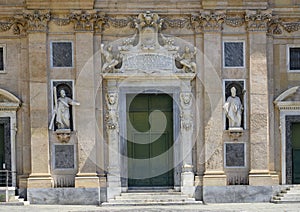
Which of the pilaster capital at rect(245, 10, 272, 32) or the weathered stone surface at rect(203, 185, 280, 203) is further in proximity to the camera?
the pilaster capital at rect(245, 10, 272, 32)

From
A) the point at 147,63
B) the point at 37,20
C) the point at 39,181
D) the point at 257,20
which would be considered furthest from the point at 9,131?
the point at 257,20

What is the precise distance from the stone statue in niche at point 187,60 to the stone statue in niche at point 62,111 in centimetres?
384

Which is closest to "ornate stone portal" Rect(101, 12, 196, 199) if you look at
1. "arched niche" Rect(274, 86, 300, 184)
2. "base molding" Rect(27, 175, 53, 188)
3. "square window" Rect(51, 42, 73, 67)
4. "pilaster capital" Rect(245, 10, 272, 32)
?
"square window" Rect(51, 42, 73, 67)

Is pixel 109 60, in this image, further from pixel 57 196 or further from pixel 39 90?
pixel 57 196

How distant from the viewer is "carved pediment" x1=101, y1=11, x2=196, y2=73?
81.9ft

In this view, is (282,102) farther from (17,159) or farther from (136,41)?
(17,159)

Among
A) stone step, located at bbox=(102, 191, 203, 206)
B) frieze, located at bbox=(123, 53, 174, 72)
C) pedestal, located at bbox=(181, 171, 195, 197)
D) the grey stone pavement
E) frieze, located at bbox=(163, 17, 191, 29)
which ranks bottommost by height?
the grey stone pavement

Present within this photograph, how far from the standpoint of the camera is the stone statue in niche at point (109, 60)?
2483 cm

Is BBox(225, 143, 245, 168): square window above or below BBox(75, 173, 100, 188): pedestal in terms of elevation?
above

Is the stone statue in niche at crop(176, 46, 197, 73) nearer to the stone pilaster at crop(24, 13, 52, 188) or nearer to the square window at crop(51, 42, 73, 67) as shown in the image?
the square window at crop(51, 42, 73, 67)

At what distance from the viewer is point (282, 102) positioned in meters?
25.1

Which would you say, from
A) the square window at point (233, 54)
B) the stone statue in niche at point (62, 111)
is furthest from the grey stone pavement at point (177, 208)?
the square window at point (233, 54)

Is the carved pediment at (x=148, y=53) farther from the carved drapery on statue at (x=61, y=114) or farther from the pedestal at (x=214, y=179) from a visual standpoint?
the pedestal at (x=214, y=179)

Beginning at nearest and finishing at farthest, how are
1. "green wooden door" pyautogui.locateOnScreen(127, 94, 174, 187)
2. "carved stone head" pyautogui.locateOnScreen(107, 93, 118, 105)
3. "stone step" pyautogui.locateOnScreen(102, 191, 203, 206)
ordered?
"stone step" pyautogui.locateOnScreen(102, 191, 203, 206), "carved stone head" pyautogui.locateOnScreen(107, 93, 118, 105), "green wooden door" pyautogui.locateOnScreen(127, 94, 174, 187)
